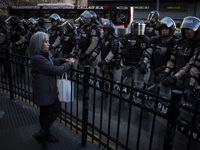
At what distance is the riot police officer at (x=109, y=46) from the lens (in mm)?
4910

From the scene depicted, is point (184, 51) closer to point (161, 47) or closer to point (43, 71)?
point (161, 47)

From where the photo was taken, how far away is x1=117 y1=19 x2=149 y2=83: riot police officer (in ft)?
15.8

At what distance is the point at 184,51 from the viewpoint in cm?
350

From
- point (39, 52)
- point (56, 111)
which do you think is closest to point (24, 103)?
point (56, 111)

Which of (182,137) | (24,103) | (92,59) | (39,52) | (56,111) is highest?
(39,52)

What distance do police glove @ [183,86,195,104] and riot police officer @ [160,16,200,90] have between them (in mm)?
362

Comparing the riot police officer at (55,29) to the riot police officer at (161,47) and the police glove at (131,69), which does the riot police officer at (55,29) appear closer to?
the police glove at (131,69)

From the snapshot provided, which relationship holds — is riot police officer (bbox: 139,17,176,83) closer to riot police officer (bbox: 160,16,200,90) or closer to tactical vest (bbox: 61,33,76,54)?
riot police officer (bbox: 160,16,200,90)

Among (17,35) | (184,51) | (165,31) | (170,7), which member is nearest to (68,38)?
(17,35)

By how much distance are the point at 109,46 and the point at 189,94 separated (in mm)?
2691

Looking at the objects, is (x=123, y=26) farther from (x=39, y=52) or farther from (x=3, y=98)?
(x=39, y=52)

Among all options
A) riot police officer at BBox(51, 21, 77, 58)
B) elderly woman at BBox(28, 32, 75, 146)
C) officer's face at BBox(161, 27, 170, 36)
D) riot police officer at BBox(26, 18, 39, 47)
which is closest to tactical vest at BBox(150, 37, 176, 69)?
officer's face at BBox(161, 27, 170, 36)

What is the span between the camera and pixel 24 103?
13.4 feet

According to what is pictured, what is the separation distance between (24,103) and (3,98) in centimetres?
64
